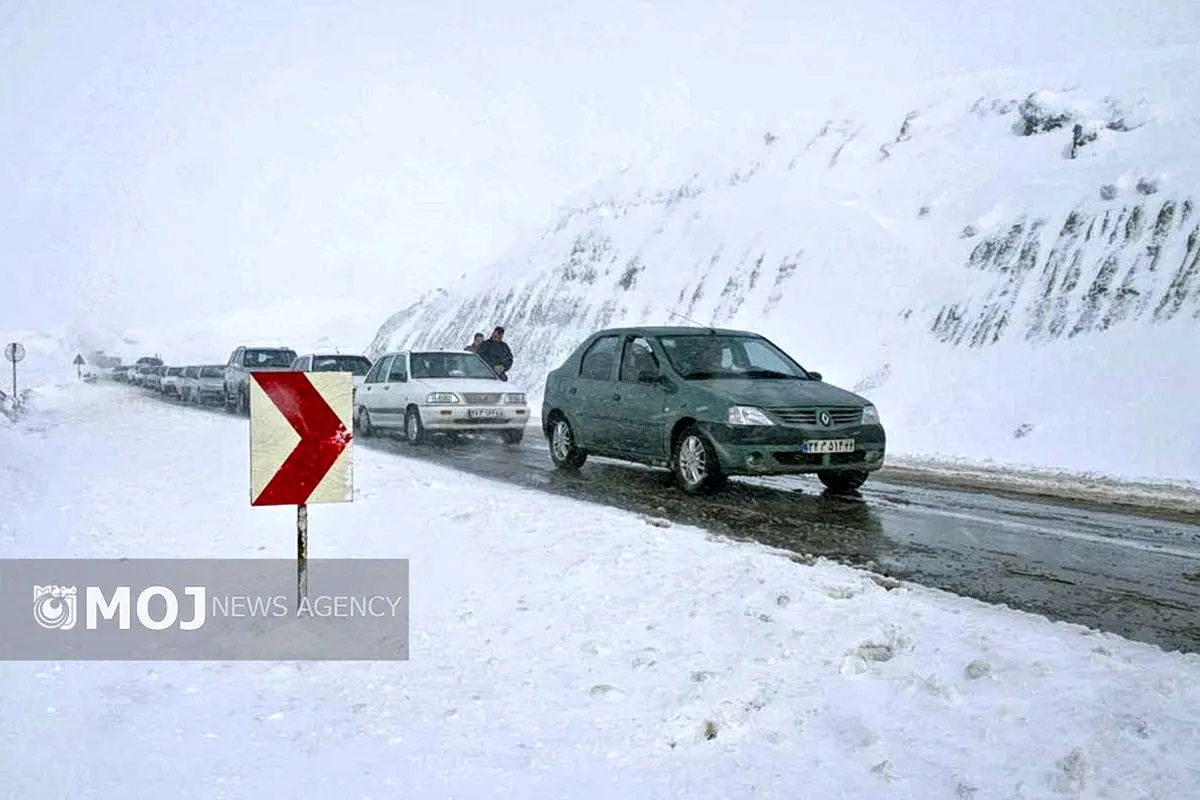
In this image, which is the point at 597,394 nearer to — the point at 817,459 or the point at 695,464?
the point at 695,464

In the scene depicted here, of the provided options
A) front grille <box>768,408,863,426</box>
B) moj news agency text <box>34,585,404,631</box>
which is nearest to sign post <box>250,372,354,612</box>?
moj news agency text <box>34,585,404,631</box>

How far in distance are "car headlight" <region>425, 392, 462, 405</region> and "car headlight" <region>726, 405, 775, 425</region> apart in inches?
275

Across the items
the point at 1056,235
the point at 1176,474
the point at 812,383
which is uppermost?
the point at 1056,235

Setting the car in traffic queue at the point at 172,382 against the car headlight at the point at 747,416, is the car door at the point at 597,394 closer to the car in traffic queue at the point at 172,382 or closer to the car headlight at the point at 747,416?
the car headlight at the point at 747,416

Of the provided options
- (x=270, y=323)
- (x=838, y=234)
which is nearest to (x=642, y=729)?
(x=838, y=234)

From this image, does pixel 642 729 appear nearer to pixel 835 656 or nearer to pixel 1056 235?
pixel 835 656

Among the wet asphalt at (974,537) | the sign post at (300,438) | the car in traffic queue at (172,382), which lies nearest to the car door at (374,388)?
the wet asphalt at (974,537)

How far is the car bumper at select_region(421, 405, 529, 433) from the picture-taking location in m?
14.9

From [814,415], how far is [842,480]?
1405 millimetres

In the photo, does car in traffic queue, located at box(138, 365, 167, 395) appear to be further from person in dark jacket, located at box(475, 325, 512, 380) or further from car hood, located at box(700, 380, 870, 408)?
car hood, located at box(700, 380, 870, 408)

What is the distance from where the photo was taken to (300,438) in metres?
4.87

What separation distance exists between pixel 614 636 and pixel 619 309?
29.3 meters

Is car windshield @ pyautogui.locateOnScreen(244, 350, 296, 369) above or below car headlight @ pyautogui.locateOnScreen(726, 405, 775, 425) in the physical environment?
below

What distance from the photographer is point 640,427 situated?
10031 mm
